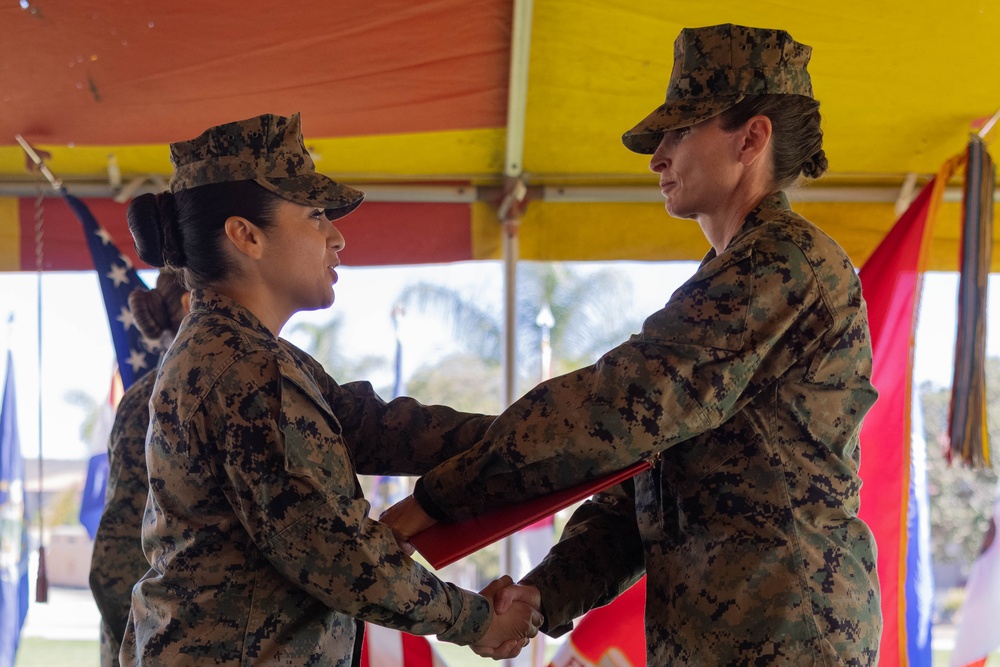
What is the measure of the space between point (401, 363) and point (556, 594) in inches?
135

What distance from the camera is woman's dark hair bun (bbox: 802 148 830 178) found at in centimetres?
216

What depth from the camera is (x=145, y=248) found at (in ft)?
6.57

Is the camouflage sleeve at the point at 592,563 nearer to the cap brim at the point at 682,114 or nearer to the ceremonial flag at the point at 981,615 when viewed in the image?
the cap brim at the point at 682,114

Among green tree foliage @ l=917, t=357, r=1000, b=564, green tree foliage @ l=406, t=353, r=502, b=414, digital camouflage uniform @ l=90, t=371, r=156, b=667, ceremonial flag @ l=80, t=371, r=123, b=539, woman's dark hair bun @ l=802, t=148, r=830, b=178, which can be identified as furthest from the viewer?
green tree foliage @ l=406, t=353, r=502, b=414

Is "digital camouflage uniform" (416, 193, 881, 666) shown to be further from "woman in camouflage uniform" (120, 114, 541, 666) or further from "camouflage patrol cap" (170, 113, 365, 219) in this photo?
"camouflage patrol cap" (170, 113, 365, 219)

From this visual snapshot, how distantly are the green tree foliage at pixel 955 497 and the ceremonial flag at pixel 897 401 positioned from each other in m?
12.3

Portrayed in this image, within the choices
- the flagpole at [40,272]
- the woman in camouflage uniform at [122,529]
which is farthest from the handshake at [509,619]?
the flagpole at [40,272]

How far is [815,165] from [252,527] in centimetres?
146

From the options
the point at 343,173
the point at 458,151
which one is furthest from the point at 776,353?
the point at 343,173

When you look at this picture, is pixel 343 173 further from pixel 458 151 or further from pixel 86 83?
pixel 86 83

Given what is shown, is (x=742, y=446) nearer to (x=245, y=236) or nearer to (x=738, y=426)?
(x=738, y=426)

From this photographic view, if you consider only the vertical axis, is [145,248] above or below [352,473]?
above

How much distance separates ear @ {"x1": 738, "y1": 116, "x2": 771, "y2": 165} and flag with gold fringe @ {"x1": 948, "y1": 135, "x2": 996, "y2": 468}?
255 cm

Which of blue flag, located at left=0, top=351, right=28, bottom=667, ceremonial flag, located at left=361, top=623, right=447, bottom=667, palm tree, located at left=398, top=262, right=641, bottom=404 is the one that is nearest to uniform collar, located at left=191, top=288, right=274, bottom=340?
ceremonial flag, located at left=361, top=623, right=447, bottom=667
